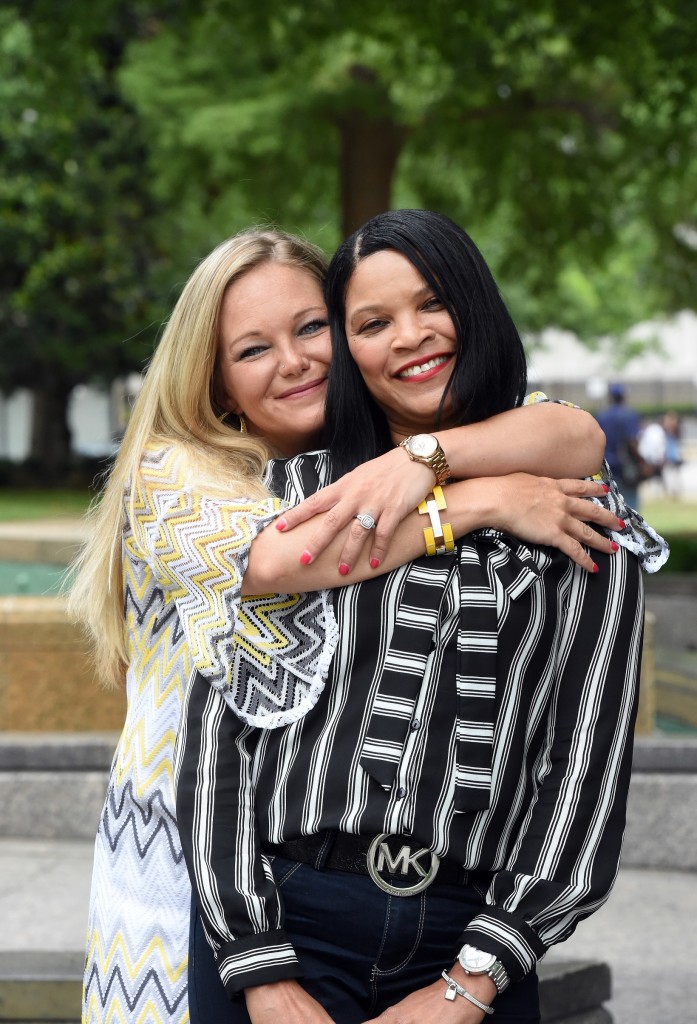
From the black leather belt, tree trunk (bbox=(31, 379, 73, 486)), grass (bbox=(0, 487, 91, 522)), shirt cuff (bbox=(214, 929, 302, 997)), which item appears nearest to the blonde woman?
the black leather belt

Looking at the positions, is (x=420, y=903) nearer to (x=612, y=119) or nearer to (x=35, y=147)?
(x=612, y=119)

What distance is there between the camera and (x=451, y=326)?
211cm

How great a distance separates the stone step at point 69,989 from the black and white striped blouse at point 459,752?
1.36m

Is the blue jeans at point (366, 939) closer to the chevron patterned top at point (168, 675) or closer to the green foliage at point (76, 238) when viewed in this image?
the chevron patterned top at point (168, 675)

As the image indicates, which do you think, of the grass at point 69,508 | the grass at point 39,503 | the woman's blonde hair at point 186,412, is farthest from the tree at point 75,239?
the woman's blonde hair at point 186,412

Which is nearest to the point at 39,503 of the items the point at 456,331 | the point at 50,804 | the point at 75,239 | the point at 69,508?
the point at 69,508

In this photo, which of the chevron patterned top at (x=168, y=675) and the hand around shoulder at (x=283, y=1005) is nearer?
the hand around shoulder at (x=283, y=1005)

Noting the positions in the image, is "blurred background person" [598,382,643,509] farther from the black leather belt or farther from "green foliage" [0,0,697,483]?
the black leather belt

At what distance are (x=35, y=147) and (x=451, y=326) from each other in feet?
79.5

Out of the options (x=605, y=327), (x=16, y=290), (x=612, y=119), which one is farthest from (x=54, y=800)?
(x=605, y=327)

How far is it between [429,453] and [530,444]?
212mm

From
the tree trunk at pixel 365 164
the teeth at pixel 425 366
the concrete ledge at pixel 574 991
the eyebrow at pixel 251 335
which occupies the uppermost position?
the tree trunk at pixel 365 164

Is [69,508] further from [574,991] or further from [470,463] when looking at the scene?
[470,463]

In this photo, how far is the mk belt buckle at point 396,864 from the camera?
1.97 meters
